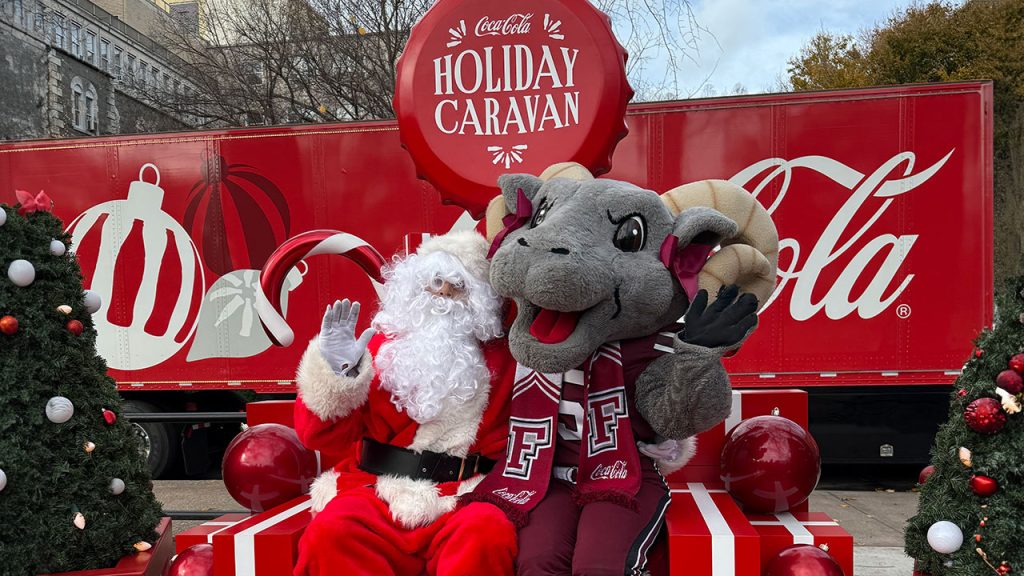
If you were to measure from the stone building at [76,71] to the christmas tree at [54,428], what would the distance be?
14380 millimetres

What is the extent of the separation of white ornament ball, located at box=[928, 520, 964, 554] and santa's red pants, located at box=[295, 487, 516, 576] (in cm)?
118

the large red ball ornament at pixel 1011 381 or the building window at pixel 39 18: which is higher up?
the building window at pixel 39 18

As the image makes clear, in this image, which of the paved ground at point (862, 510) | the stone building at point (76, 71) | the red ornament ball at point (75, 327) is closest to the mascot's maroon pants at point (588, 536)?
the red ornament ball at point (75, 327)

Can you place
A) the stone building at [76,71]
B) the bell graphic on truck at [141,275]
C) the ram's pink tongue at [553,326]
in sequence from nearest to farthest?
the ram's pink tongue at [553,326], the bell graphic on truck at [141,275], the stone building at [76,71]

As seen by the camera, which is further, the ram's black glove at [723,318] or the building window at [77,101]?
the building window at [77,101]

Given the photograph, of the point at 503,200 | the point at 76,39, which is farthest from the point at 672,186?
the point at 76,39

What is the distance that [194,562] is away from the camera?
2357mm

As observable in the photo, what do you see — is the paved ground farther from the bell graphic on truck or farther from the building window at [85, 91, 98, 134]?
the building window at [85, 91, 98, 134]

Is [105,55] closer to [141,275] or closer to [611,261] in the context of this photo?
[141,275]

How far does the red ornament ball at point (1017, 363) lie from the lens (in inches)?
76.5

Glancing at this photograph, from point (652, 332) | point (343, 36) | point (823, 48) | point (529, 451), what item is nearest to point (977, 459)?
point (652, 332)

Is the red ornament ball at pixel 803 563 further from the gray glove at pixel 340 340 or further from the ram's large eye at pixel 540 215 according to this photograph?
the gray glove at pixel 340 340

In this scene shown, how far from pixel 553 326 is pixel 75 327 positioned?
1.67 meters

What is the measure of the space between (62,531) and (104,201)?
4.71m
